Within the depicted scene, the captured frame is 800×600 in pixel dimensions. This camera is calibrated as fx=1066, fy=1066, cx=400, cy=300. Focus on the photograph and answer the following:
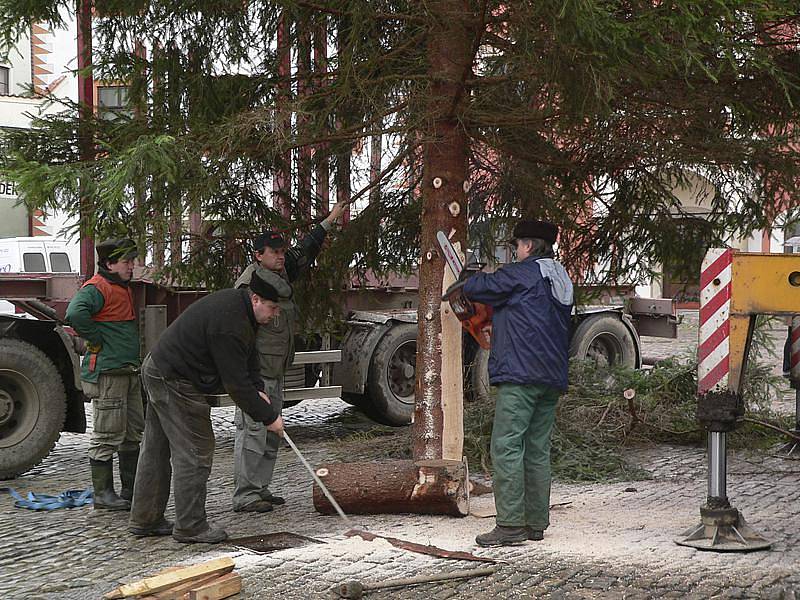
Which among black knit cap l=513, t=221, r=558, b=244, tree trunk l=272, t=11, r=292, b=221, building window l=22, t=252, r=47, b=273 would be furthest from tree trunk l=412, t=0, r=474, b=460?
building window l=22, t=252, r=47, b=273

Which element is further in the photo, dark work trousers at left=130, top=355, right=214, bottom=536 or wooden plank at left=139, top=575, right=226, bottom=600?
dark work trousers at left=130, top=355, right=214, bottom=536

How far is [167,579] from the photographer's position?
479 cm

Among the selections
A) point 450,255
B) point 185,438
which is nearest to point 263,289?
point 185,438

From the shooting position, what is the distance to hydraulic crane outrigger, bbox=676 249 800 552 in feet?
18.6

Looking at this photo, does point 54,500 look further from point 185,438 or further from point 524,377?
point 524,377

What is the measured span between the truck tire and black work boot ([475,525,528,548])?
3932 millimetres

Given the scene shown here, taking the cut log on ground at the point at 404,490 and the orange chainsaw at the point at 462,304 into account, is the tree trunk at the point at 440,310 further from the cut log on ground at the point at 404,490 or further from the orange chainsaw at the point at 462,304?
the cut log on ground at the point at 404,490

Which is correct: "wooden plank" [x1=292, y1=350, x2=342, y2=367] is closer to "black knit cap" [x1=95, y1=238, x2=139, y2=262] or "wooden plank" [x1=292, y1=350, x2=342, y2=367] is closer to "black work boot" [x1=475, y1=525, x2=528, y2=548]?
"black knit cap" [x1=95, y1=238, x2=139, y2=262]

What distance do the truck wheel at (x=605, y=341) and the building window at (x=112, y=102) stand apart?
6.86 meters

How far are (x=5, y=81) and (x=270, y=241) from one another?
3.02 m

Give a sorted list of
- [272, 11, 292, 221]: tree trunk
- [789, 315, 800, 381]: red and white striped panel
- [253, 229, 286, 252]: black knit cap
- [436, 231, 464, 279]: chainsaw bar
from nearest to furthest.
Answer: [436, 231, 464, 279]: chainsaw bar < [253, 229, 286, 252]: black knit cap < [272, 11, 292, 221]: tree trunk < [789, 315, 800, 381]: red and white striped panel

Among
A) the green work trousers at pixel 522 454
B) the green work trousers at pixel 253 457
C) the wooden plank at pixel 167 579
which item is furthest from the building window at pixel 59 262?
the green work trousers at pixel 522 454

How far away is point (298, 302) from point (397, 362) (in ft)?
9.09

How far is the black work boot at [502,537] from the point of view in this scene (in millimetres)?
5770
